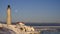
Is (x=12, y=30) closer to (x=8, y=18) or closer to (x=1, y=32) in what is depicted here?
(x=1, y=32)

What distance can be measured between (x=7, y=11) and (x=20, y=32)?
301cm

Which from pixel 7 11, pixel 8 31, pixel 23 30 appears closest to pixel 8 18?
pixel 7 11

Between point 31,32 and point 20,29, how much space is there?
39.9 inches

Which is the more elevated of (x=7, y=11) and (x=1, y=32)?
(x=7, y=11)

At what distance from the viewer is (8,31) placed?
1716 cm

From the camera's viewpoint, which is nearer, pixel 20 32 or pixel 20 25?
pixel 20 32

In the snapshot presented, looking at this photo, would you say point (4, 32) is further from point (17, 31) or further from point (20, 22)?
point (20, 22)

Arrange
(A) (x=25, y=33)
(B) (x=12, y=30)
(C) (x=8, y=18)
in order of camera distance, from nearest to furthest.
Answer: (B) (x=12, y=30), (A) (x=25, y=33), (C) (x=8, y=18)

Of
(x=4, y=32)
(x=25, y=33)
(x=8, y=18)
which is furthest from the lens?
(x=8, y=18)

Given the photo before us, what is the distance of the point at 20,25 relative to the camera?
20047 millimetres

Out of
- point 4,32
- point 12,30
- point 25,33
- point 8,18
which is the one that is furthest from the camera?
point 8,18

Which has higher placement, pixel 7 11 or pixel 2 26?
pixel 7 11

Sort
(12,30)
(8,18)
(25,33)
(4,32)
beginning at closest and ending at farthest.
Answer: (4,32), (12,30), (25,33), (8,18)

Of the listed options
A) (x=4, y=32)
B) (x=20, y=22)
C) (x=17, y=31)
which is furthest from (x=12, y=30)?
(x=20, y=22)
